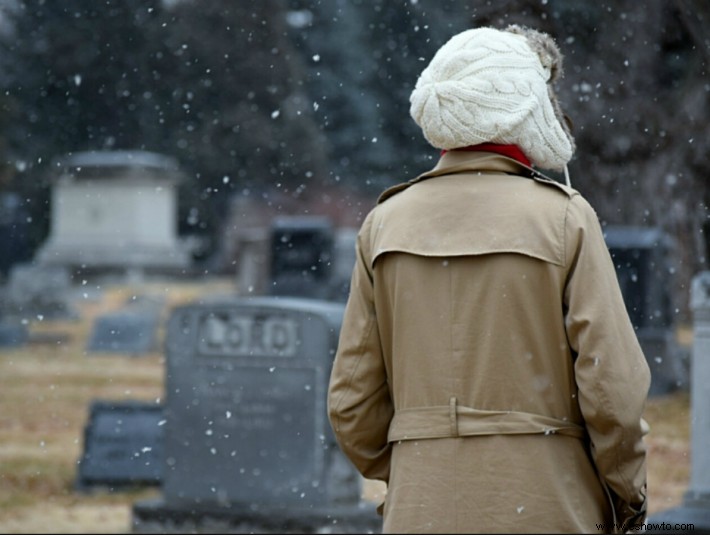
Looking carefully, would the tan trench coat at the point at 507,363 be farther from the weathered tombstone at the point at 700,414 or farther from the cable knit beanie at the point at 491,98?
the weathered tombstone at the point at 700,414

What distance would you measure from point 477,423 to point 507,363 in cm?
15

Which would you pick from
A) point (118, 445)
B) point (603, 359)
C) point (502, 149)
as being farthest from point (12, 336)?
point (603, 359)

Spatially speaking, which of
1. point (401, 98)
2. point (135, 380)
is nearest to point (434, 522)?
point (135, 380)

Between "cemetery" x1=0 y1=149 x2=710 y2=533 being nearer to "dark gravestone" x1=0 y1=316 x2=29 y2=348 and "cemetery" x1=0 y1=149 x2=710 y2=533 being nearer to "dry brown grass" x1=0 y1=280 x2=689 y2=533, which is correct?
"dry brown grass" x1=0 y1=280 x2=689 y2=533

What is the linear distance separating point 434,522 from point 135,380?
13.5 meters

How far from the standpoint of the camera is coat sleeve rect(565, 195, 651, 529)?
274cm

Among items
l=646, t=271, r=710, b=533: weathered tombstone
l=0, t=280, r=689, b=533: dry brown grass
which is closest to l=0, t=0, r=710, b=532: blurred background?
l=0, t=280, r=689, b=533: dry brown grass

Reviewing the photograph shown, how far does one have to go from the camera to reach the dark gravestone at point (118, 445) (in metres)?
9.33

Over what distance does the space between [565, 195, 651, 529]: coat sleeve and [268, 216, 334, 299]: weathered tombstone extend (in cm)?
1599

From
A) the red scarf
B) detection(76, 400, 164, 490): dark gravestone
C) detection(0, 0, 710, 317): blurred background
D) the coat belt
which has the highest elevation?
detection(0, 0, 710, 317): blurred background

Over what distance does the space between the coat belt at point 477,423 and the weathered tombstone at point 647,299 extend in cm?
1099

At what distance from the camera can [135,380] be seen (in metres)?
16.0

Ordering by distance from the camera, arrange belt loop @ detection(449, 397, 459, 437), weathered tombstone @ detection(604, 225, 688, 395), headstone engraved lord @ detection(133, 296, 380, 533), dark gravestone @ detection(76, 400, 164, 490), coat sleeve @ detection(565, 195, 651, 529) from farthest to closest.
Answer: weathered tombstone @ detection(604, 225, 688, 395), dark gravestone @ detection(76, 400, 164, 490), headstone engraved lord @ detection(133, 296, 380, 533), belt loop @ detection(449, 397, 459, 437), coat sleeve @ detection(565, 195, 651, 529)

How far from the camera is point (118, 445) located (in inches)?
369
